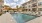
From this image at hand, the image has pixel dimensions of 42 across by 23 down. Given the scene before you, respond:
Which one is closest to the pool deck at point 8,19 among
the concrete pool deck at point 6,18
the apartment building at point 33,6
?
the concrete pool deck at point 6,18

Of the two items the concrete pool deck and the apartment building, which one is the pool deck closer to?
the concrete pool deck

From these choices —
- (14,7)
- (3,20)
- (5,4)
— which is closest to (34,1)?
(14,7)

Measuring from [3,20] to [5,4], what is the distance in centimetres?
24

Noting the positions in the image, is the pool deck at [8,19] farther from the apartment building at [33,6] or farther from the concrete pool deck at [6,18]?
the apartment building at [33,6]

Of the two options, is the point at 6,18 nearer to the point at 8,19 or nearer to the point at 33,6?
the point at 8,19

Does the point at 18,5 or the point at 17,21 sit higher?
the point at 18,5

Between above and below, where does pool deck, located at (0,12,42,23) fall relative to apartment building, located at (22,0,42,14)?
below

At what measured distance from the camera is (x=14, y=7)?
1.37 m

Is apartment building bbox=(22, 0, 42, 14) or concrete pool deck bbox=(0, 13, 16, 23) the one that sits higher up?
apartment building bbox=(22, 0, 42, 14)

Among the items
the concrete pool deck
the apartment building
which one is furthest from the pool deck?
the apartment building

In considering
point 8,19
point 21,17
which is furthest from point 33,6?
point 8,19

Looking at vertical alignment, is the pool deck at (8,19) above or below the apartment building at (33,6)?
below

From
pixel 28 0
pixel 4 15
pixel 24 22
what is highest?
pixel 28 0

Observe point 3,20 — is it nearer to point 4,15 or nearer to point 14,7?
point 4,15
